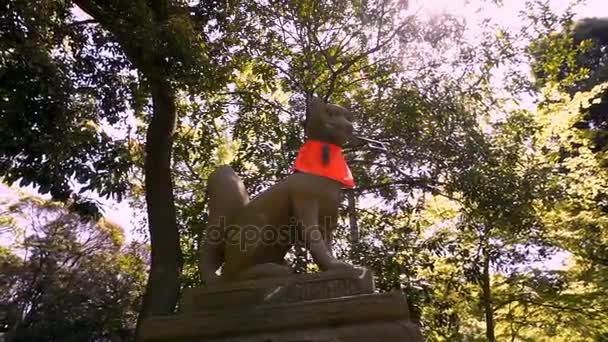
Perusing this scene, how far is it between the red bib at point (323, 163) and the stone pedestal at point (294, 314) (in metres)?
0.74

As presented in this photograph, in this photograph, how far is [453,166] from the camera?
7.00 metres

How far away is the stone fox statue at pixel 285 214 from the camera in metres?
3.65

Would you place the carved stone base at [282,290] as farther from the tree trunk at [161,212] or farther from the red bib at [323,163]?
the tree trunk at [161,212]

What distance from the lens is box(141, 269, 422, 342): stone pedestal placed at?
10.1 feet

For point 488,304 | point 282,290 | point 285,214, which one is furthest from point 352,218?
point 282,290

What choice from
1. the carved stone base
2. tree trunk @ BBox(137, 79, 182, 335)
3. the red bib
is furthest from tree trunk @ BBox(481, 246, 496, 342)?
the carved stone base

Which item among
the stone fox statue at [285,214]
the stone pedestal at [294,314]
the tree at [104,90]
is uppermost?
the tree at [104,90]

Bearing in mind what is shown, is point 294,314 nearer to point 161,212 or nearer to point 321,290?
point 321,290

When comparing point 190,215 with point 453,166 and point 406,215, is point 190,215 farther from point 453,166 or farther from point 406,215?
point 453,166

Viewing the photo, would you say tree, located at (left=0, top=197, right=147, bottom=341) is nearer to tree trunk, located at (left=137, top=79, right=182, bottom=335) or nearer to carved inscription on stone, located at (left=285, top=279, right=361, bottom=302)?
tree trunk, located at (left=137, top=79, right=182, bottom=335)

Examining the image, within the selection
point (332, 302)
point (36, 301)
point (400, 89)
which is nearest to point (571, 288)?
point (400, 89)

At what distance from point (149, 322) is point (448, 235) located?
572 centimetres

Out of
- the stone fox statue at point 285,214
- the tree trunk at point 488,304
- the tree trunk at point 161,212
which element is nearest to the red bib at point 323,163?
the stone fox statue at point 285,214

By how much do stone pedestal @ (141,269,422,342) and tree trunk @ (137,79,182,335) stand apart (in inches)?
110
